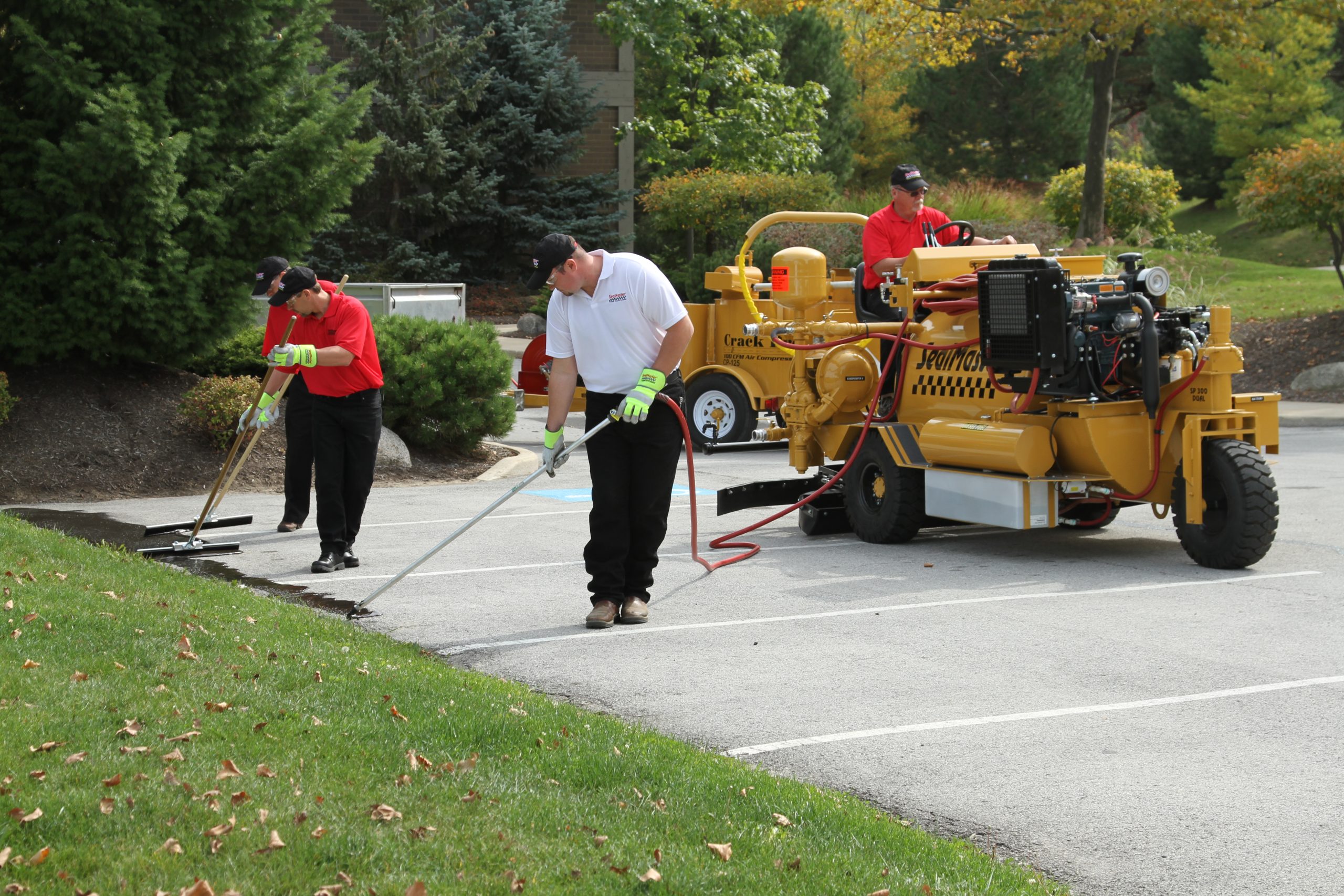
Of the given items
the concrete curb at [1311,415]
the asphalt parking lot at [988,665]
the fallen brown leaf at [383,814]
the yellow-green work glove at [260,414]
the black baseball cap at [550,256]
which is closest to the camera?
the fallen brown leaf at [383,814]

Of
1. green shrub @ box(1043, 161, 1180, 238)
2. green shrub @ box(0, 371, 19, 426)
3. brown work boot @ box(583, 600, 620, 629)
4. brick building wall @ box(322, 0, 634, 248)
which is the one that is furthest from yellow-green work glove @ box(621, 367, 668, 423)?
brick building wall @ box(322, 0, 634, 248)

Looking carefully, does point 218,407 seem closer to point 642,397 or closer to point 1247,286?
point 642,397

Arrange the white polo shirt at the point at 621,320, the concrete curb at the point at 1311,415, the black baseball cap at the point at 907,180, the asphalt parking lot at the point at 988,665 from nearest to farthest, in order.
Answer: the asphalt parking lot at the point at 988,665
the white polo shirt at the point at 621,320
the black baseball cap at the point at 907,180
the concrete curb at the point at 1311,415

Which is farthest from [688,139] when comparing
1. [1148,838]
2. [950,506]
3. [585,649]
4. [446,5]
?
[1148,838]

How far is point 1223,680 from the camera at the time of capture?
6074 millimetres

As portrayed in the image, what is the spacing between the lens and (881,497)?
32.7 feet

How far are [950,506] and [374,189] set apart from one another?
23533mm

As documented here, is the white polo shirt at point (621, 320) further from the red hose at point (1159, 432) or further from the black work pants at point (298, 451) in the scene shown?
the black work pants at point (298, 451)

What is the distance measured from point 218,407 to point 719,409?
5207mm

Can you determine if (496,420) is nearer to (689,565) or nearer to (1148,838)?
(689,565)

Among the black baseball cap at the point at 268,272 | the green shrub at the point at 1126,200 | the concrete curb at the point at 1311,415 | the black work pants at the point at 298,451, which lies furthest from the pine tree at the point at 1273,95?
the black baseball cap at the point at 268,272

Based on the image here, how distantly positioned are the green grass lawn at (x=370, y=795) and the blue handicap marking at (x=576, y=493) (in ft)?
20.1

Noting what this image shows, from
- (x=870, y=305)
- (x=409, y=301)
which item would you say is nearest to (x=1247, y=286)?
(x=409, y=301)

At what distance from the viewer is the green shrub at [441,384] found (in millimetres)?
13930
